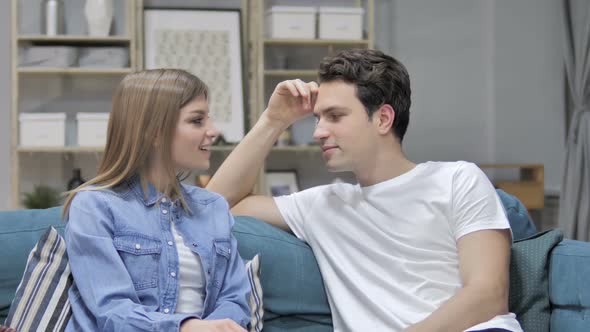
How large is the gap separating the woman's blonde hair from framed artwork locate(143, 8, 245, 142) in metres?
3.14

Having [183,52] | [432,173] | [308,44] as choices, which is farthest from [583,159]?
[432,173]

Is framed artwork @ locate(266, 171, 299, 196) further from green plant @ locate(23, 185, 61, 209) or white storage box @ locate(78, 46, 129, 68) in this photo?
green plant @ locate(23, 185, 61, 209)

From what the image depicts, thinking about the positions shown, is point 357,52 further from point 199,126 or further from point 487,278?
point 487,278

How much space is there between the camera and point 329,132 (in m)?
1.96

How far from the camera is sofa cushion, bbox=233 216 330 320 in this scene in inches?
76.6

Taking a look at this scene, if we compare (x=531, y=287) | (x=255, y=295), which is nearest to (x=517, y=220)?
(x=531, y=287)

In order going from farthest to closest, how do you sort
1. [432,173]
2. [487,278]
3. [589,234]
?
[589,234] → [432,173] → [487,278]

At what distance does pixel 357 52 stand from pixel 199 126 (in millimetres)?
492

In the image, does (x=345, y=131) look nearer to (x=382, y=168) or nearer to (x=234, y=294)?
(x=382, y=168)

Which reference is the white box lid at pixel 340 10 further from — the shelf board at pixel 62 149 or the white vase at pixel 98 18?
the shelf board at pixel 62 149

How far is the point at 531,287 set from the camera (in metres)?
1.92

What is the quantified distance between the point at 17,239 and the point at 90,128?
2.98m

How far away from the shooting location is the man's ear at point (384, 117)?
6.52 feet

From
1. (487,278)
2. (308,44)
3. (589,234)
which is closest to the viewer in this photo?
(487,278)
